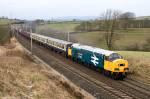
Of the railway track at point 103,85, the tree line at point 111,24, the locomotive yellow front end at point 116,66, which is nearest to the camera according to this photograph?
the railway track at point 103,85

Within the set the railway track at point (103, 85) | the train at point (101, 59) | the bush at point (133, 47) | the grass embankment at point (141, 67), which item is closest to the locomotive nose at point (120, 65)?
the train at point (101, 59)

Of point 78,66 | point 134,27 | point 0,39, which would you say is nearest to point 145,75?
point 78,66

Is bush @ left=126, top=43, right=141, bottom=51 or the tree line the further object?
the tree line

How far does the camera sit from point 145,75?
3531 cm

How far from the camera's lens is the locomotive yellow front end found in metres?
33.7

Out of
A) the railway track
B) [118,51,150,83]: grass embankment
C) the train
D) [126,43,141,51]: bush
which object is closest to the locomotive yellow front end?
the train

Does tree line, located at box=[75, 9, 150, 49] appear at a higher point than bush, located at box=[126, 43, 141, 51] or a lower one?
Answer: higher

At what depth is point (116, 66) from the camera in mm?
33719

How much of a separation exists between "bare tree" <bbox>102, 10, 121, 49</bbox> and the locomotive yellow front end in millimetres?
38296

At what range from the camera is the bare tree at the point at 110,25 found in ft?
252

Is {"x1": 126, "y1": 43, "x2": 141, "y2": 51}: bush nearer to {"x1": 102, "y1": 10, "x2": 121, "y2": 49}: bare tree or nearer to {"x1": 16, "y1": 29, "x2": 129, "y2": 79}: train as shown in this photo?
{"x1": 102, "y1": 10, "x2": 121, "y2": 49}: bare tree

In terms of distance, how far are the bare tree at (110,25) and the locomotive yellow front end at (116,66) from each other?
3830cm

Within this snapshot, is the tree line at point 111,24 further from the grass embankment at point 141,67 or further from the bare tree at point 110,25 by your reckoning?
the grass embankment at point 141,67

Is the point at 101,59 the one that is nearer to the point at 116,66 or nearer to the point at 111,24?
the point at 116,66
